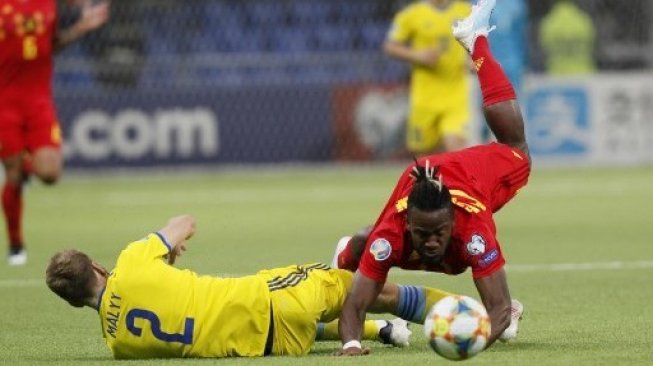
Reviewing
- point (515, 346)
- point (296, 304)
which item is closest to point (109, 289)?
point (296, 304)

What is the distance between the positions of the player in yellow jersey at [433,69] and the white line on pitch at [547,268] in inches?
135

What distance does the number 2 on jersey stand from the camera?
23.7 feet

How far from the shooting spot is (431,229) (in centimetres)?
715

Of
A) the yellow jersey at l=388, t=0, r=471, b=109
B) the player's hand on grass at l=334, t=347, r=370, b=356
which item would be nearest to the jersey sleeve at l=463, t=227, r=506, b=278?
the player's hand on grass at l=334, t=347, r=370, b=356

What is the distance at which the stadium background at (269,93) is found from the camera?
2062cm

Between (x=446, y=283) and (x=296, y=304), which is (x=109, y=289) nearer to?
(x=296, y=304)

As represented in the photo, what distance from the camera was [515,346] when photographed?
7.66 metres

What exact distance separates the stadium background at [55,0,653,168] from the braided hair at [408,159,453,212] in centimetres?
1348

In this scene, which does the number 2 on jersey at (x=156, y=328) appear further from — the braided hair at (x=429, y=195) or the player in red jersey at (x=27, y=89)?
the player in red jersey at (x=27, y=89)

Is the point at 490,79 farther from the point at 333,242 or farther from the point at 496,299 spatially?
the point at 333,242

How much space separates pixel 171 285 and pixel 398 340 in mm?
1185

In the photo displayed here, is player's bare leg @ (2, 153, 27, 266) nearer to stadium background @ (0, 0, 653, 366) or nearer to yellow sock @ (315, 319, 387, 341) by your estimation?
stadium background @ (0, 0, 653, 366)

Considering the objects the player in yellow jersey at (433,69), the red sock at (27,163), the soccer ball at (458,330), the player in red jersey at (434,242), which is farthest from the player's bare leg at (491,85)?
the player in yellow jersey at (433,69)

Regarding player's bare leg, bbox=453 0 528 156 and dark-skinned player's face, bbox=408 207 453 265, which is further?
player's bare leg, bbox=453 0 528 156
